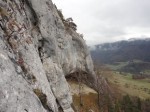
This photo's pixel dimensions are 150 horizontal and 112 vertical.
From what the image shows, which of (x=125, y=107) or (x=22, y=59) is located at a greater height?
(x=22, y=59)

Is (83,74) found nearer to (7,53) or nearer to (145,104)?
(7,53)

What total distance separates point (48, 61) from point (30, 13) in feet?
27.8

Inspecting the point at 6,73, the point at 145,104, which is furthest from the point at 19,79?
the point at 145,104

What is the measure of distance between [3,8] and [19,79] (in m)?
9.43

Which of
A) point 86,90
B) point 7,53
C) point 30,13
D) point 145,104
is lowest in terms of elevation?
point 145,104

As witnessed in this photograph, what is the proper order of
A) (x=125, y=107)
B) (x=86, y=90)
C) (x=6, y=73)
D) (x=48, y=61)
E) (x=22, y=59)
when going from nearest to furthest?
(x=6, y=73) < (x=22, y=59) < (x=48, y=61) < (x=86, y=90) < (x=125, y=107)

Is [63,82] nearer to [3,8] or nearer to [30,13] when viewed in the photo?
[30,13]

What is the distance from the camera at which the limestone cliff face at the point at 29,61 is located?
21250 millimetres

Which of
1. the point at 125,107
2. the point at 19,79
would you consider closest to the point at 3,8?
the point at 19,79

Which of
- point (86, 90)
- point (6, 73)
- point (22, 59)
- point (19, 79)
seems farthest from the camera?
point (86, 90)

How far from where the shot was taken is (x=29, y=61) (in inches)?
1123

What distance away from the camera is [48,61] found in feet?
149

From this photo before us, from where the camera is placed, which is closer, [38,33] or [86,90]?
[38,33]

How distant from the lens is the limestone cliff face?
21.2 m
